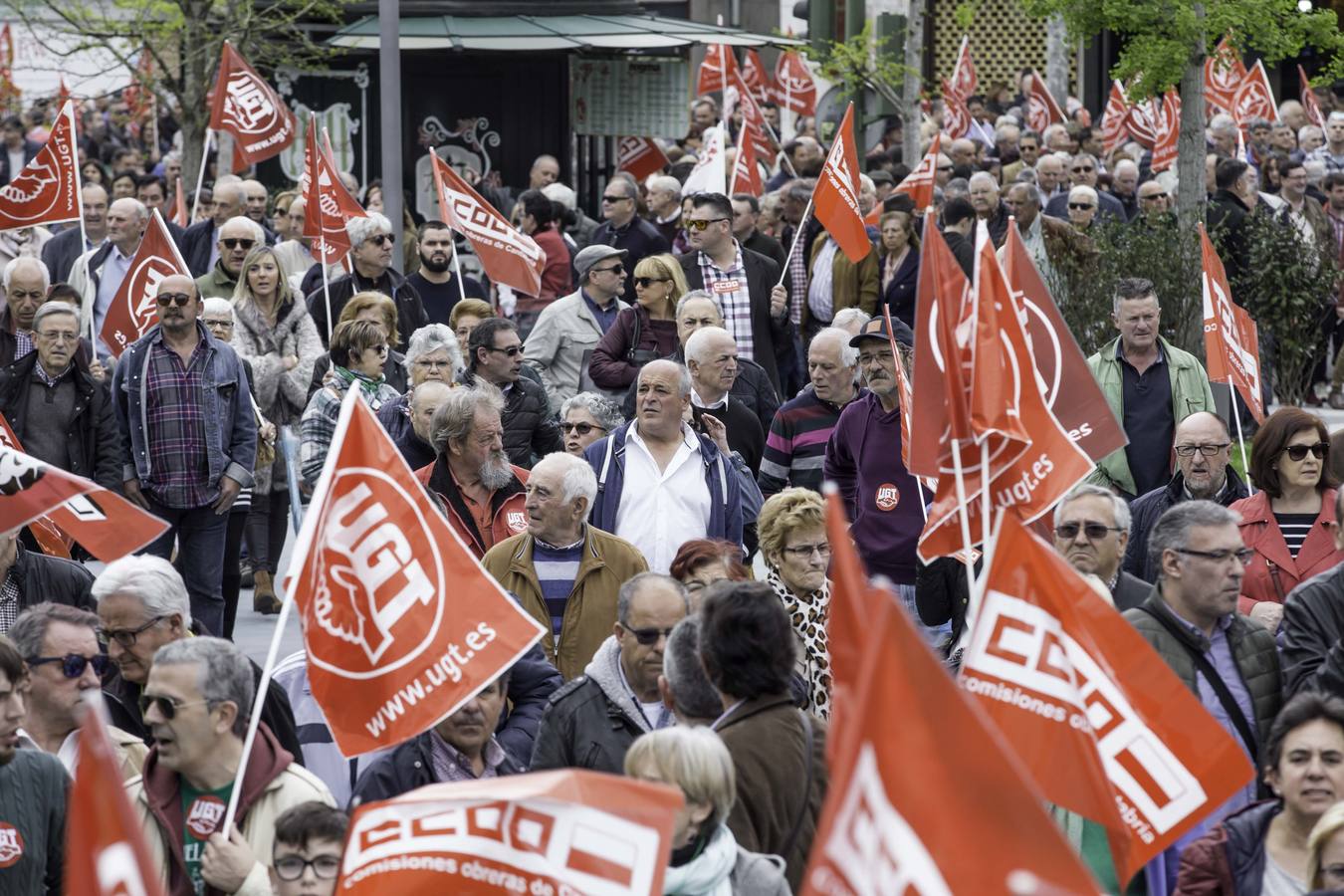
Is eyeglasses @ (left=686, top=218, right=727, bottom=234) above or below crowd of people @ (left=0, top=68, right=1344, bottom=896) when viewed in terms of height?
above

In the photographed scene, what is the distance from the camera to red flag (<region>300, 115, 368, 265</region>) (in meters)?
13.2

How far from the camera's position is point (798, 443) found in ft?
31.3

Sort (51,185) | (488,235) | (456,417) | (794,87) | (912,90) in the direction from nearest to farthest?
1. (456,417)
2. (488,235)
3. (51,185)
4. (912,90)
5. (794,87)

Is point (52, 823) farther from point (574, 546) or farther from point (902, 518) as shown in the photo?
point (902, 518)

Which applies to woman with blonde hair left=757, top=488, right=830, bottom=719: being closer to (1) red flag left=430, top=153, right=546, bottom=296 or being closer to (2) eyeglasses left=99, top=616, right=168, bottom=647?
(2) eyeglasses left=99, top=616, right=168, bottom=647

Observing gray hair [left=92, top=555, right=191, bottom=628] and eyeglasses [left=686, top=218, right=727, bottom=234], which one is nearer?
gray hair [left=92, top=555, right=191, bottom=628]

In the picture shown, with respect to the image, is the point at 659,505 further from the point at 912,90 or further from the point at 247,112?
the point at 912,90

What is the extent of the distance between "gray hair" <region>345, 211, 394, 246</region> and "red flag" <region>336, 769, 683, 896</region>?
26.8ft

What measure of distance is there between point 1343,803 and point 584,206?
782 inches

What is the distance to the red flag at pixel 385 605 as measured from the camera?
566cm

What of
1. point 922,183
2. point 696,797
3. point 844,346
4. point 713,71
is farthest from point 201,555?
point 713,71

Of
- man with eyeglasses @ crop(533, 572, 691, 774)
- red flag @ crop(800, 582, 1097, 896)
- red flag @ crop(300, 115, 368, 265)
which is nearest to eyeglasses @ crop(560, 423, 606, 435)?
man with eyeglasses @ crop(533, 572, 691, 774)

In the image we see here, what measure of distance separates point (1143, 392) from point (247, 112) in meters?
8.41

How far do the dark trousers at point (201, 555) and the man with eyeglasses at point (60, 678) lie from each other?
14.9 ft
